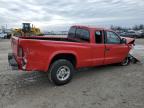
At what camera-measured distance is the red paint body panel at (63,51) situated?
616 cm

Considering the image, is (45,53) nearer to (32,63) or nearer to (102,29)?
(32,63)

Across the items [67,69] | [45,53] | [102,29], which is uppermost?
[102,29]

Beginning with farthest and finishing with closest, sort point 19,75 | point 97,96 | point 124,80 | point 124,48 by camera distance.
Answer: point 124,48, point 19,75, point 124,80, point 97,96

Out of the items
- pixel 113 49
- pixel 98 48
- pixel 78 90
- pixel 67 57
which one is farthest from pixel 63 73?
pixel 113 49

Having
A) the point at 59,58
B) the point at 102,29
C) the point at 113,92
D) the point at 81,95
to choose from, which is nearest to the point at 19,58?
the point at 59,58

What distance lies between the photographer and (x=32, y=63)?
20.5 ft

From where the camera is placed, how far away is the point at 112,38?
8875mm

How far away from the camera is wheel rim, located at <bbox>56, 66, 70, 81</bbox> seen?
6917 millimetres

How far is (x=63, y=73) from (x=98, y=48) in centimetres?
175

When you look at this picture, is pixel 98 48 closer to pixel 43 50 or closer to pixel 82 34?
pixel 82 34

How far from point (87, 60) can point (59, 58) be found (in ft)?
3.72

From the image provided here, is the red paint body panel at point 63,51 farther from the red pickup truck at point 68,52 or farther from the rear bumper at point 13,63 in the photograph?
the rear bumper at point 13,63

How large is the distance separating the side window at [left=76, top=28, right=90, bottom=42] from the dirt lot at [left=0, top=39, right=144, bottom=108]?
1379 mm

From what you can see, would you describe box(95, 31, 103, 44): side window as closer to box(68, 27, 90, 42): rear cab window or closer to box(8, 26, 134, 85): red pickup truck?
box(8, 26, 134, 85): red pickup truck
